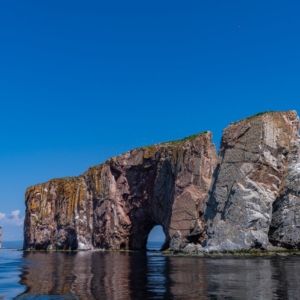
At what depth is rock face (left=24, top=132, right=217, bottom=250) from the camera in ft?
245

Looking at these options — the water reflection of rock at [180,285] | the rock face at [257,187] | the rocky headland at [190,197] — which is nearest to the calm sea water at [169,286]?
the water reflection of rock at [180,285]

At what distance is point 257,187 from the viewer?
61.2 meters

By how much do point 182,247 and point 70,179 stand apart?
48.5 m

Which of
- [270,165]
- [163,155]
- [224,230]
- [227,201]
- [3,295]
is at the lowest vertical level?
[3,295]

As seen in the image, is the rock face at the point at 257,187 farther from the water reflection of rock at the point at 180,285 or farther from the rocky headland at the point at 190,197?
the water reflection of rock at the point at 180,285

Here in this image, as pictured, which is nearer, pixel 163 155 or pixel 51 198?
pixel 163 155

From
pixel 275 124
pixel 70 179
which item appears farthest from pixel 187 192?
pixel 70 179

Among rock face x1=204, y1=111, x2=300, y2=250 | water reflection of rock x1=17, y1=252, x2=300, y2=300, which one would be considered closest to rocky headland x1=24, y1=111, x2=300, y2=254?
rock face x1=204, y1=111, x2=300, y2=250

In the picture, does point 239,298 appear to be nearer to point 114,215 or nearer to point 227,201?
point 227,201

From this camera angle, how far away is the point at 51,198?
113 m

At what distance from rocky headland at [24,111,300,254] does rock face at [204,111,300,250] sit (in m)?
0.14

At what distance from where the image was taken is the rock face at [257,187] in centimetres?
5997

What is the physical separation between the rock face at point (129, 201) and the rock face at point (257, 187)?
908cm

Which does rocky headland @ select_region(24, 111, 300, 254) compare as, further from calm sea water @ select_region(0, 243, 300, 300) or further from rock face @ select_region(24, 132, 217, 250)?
calm sea water @ select_region(0, 243, 300, 300)
